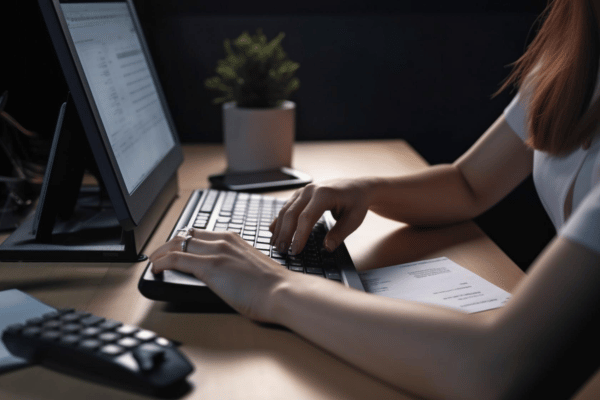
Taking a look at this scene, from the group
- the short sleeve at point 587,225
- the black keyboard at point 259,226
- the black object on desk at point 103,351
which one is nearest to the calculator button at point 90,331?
the black object on desk at point 103,351

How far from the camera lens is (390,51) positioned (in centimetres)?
156

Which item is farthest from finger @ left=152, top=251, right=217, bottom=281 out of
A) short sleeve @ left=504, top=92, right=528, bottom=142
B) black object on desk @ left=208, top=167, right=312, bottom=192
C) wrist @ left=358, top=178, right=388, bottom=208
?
short sleeve @ left=504, top=92, right=528, bottom=142

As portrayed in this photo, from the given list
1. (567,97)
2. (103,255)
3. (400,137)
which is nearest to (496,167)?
(567,97)

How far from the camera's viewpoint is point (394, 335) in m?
0.42

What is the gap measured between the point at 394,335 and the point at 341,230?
29 centimetres

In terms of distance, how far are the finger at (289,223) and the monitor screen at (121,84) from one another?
206 mm

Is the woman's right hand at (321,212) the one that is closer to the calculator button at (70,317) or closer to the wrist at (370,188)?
the wrist at (370,188)

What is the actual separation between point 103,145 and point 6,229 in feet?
1.03

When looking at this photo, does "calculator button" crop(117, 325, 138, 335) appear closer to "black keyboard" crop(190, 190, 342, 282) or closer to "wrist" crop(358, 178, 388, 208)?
"black keyboard" crop(190, 190, 342, 282)

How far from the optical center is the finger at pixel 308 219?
62 cm

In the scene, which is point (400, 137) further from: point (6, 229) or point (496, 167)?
point (6, 229)

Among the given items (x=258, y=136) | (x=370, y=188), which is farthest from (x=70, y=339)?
(x=258, y=136)

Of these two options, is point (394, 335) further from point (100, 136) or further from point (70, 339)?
point (100, 136)

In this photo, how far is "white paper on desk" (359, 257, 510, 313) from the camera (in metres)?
0.56
